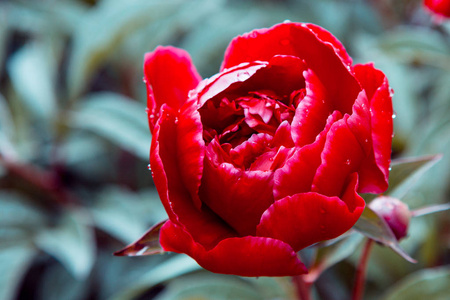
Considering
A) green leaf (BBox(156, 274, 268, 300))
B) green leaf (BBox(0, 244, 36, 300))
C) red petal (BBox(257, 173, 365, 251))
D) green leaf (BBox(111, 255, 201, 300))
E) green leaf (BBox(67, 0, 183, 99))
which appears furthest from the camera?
green leaf (BBox(67, 0, 183, 99))

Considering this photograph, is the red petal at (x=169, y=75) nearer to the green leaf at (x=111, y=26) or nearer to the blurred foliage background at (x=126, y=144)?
the blurred foliage background at (x=126, y=144)

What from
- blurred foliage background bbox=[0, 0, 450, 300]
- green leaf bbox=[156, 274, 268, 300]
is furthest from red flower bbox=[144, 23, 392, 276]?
green leaf bbox=[156, 274, 268, 300]

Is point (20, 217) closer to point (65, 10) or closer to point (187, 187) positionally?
point (65, 10)

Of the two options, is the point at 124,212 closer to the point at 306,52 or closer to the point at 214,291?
the point at 214,291

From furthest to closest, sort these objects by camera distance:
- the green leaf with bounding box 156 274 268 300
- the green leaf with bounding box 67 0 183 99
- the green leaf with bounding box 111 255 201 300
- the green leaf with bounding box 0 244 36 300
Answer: the green leaf with bounding box 67 0 183 99 → the green leaf with bounding box 0 244 36 300 → the green leaf with bounding box 156 274 268 300 → the green leaf with bounding box 111 255 201 300

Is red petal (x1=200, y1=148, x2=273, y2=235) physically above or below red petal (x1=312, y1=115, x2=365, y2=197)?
below

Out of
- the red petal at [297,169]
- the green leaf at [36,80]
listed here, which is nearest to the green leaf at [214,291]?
the red petal at [297,169]

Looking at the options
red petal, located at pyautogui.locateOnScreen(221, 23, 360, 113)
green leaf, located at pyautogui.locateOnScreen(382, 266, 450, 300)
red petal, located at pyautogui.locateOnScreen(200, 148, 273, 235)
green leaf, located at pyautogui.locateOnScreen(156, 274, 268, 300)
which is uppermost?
red petal, located at pyautogui.locateOnScreen(221, 23, 360, 113)

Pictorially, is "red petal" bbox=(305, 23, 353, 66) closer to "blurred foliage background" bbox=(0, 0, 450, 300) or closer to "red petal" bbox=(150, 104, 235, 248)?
"red petal" bbox=(150, 104, 235, 248)
